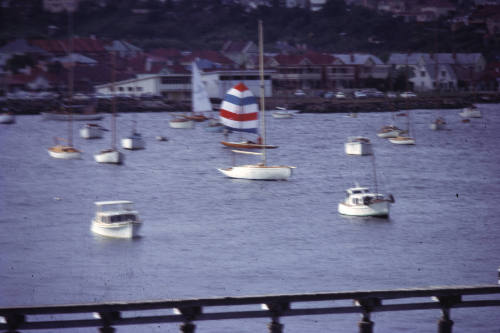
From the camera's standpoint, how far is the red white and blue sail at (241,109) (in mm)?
22328

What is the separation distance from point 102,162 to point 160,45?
191ft

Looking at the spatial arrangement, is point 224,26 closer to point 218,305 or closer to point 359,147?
point 359,147

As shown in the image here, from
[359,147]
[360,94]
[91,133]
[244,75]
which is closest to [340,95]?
[360,94]

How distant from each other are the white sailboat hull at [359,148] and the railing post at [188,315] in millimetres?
23743

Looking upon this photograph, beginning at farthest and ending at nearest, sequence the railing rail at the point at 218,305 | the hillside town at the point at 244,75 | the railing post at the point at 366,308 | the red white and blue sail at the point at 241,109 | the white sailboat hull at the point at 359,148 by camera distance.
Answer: the hillside town at the point at 244,75
the white sailboat hull at the point at 359,148
the red white and blue sail at the point at 241,109
the railing post at the point at 366,308
the railing rail at the point at 218,305

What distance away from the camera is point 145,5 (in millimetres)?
102250

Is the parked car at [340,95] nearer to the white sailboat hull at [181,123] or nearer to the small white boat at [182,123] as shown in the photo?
the small white boat at [182,123]

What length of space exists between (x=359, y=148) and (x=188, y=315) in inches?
945

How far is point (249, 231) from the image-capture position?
14.6 metres

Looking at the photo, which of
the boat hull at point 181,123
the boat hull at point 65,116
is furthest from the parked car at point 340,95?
the boat hull at point 181,123

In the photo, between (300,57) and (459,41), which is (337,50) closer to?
(459,41)

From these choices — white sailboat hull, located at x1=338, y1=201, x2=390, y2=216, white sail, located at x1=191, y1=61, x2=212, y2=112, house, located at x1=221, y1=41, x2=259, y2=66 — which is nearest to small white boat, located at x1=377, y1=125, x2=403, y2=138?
white sail, located at x1=191, y1=61, x2=212, y2=112

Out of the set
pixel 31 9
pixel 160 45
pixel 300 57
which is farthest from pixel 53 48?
pixel 31 9

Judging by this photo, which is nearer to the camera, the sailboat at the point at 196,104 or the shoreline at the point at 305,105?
the sailboat at the point at 196,104
